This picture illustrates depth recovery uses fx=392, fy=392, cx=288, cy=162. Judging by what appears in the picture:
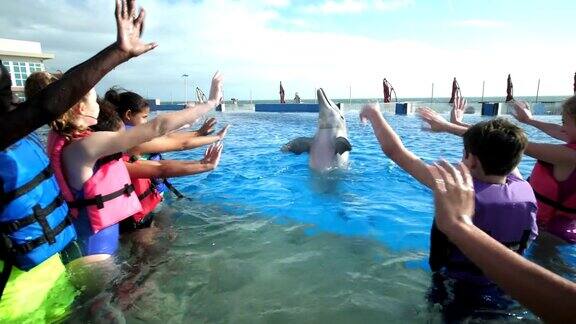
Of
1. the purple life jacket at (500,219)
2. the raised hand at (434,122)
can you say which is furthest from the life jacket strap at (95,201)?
the raised hand at (434,122)

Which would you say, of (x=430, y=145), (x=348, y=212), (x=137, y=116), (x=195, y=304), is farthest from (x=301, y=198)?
(x=430, y=145)

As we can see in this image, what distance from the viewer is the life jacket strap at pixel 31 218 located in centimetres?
254

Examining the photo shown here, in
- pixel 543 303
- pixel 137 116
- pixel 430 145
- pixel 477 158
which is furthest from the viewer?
pixel 430 145

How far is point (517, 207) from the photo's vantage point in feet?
9.64

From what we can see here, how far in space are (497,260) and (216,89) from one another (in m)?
3.10

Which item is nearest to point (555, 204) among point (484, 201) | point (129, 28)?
point (484, 201)

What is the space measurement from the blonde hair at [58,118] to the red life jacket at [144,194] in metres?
1.40

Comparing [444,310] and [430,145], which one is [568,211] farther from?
[430,145]

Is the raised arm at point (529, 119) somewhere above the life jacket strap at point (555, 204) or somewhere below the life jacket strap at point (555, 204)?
above

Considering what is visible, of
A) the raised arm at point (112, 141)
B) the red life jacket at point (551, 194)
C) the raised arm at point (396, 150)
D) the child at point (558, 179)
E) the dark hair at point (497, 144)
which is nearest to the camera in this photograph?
the raised arm at point (396, 150)

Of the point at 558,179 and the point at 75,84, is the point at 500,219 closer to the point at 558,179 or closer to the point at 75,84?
the point at 558,179

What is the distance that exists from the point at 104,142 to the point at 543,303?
9.76ft

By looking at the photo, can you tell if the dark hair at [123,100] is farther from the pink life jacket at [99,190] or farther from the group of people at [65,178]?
the pink life jacket at [99,190]

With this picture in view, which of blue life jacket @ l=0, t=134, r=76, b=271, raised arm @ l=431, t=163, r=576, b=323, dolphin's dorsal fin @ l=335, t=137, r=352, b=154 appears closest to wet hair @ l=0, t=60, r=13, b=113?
blue life jacket @ l=0, t=134, r=76, b=271
